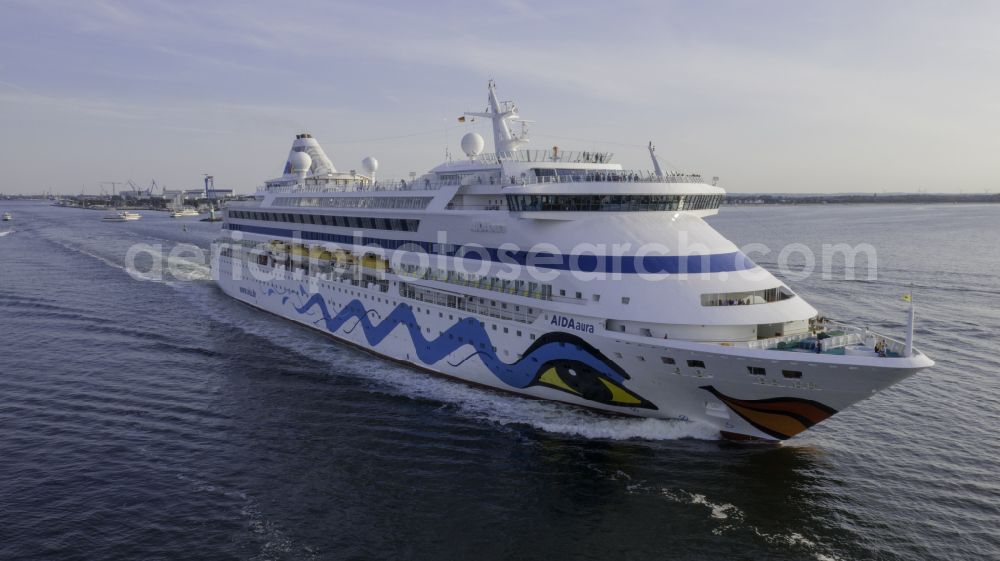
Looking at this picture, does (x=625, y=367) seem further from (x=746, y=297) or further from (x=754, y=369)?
(x=746, y=297)

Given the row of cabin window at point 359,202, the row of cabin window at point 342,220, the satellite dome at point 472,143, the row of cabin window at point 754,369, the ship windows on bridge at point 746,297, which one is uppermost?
the satellite dome at point 472,143

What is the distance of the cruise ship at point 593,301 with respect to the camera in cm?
1867

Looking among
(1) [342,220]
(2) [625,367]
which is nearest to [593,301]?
(2) [625,367]

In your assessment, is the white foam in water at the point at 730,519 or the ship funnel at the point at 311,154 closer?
the white foam in water at the point at 730,519

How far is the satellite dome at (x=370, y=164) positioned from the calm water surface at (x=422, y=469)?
52.1ft

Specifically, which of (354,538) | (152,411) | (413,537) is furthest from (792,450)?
(152,411)

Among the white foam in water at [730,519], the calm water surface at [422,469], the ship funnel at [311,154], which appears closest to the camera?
the white foam in water at [730,519]

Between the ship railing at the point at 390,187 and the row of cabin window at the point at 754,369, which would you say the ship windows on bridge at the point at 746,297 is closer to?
the row of cabin window at the point at 754,369

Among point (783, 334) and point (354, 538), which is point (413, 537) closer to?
point (354, 538)

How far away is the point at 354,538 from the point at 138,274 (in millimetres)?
50092

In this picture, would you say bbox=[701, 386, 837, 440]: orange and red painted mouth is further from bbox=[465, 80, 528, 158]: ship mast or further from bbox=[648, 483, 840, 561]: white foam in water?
bbox=[465, 80, 528, 158]: ship mast

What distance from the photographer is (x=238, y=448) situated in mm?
20734

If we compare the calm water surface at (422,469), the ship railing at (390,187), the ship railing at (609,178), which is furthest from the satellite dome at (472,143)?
the calm water surface at (422,469)

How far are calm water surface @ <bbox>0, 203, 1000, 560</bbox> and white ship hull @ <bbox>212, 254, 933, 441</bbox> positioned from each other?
91 centimetres
